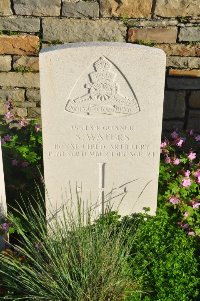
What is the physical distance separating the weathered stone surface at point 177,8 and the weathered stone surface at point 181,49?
0.92 ft

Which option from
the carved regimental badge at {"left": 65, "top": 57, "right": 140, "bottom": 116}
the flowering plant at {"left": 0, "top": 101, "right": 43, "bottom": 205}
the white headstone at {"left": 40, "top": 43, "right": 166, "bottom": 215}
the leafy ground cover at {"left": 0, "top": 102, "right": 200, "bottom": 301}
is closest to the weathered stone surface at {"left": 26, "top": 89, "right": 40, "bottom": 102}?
the flowering plant at {"left": 0, "top": 101, "right": 43, "bottom": 205}

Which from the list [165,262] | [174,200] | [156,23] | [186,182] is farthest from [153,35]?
[165,262]

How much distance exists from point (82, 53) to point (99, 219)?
3.95ft

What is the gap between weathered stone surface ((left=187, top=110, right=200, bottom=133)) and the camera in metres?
4.53

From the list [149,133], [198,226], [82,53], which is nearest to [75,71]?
[82,53]

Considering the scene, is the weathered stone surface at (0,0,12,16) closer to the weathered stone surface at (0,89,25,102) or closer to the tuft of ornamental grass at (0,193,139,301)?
the weathered stone surface at (0,89,25,102)

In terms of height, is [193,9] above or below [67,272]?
above

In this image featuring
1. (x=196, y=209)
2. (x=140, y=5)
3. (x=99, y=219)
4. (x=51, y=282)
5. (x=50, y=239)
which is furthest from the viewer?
(x=140, y=5)

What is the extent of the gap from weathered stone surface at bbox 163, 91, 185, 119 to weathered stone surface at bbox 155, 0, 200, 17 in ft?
2.48

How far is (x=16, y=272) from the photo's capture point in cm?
299

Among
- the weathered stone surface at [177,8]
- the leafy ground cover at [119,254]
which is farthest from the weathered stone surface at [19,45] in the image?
the weathered stone surface at [177,8]

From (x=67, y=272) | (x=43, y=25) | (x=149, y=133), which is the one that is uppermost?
(x=43, y=25)

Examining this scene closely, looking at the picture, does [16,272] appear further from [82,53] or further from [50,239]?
[82,53]

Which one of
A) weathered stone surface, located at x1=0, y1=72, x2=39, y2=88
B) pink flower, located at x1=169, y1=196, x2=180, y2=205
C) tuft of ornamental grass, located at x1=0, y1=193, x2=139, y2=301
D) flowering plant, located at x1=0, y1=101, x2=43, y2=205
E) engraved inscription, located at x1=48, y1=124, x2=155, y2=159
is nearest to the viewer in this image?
tuft of ornamental grass, located at x1=0, y1=193, x2=139, y2=301
